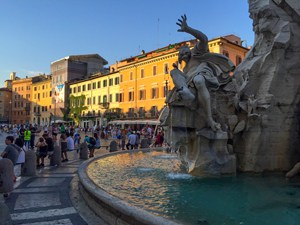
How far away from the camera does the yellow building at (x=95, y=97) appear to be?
5453 cm

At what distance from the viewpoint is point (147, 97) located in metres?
46.7

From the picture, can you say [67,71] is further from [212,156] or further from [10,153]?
[212,156]

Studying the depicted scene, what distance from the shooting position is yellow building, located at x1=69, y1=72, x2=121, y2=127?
54.5 m

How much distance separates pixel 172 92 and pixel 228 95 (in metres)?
1.32

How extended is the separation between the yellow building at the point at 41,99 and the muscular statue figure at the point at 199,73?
2741 inches

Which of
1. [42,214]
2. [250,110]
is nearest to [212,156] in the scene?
[250,110]

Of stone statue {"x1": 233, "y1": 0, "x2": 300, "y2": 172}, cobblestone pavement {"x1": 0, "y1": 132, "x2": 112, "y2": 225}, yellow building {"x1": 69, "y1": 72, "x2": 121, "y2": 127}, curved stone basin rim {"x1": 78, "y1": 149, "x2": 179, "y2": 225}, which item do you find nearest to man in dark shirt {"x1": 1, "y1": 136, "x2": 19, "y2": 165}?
cobblestone pavement {"x1": 0, "y1": 132, "x2": 112, "y2": 225}

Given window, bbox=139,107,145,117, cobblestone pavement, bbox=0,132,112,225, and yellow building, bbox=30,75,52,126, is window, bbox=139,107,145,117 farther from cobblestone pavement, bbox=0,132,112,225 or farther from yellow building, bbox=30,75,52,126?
cobblestone pavement, bbox=0,132,112,225

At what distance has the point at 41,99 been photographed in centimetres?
7856

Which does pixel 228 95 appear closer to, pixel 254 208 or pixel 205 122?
pixel 205 122

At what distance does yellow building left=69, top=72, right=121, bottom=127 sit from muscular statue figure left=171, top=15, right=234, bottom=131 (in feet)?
150

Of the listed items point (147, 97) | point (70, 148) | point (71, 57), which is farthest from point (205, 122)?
point (71, 57)

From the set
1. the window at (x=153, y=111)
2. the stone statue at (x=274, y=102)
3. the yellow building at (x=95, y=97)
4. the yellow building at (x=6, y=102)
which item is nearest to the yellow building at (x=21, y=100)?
the yellow building at (x=6, y=102)

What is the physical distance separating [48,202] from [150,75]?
134 feet
